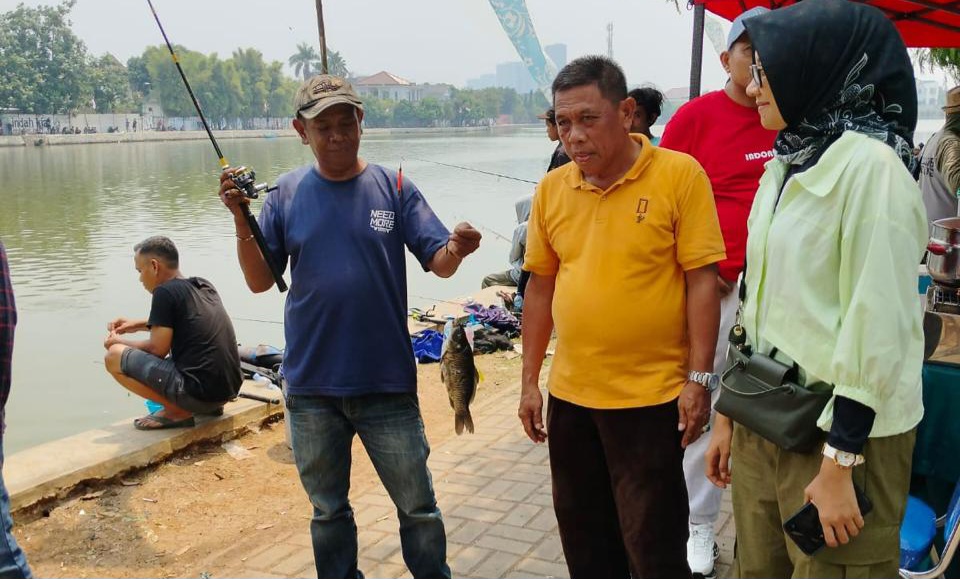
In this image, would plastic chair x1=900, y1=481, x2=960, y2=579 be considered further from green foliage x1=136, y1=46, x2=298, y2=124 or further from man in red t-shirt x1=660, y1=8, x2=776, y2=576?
green foliage x1=136, y1=46, x2=298, y2=124

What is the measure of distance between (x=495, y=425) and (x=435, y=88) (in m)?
80.6

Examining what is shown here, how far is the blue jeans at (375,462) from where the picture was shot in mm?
2936

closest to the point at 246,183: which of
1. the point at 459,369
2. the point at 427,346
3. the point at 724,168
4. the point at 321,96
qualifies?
the point at 321,96

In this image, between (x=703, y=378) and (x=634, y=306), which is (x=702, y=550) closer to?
(x=703, y=378)

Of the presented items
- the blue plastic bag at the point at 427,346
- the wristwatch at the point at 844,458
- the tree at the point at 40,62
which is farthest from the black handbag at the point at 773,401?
the tree at the point at 40,62

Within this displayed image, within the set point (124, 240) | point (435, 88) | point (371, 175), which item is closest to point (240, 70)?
point (435, 88)

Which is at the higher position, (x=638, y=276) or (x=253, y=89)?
(x=253, y=89)

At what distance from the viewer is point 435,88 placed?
83188mm

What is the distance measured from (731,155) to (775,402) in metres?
1.48

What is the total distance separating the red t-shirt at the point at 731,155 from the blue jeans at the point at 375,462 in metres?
1.37

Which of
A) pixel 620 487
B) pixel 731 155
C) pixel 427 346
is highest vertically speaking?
pixel 731 155

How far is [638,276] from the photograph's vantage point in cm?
242

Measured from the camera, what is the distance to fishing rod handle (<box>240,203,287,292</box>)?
2.91 meters

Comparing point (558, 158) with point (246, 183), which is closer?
point (246, 183)
